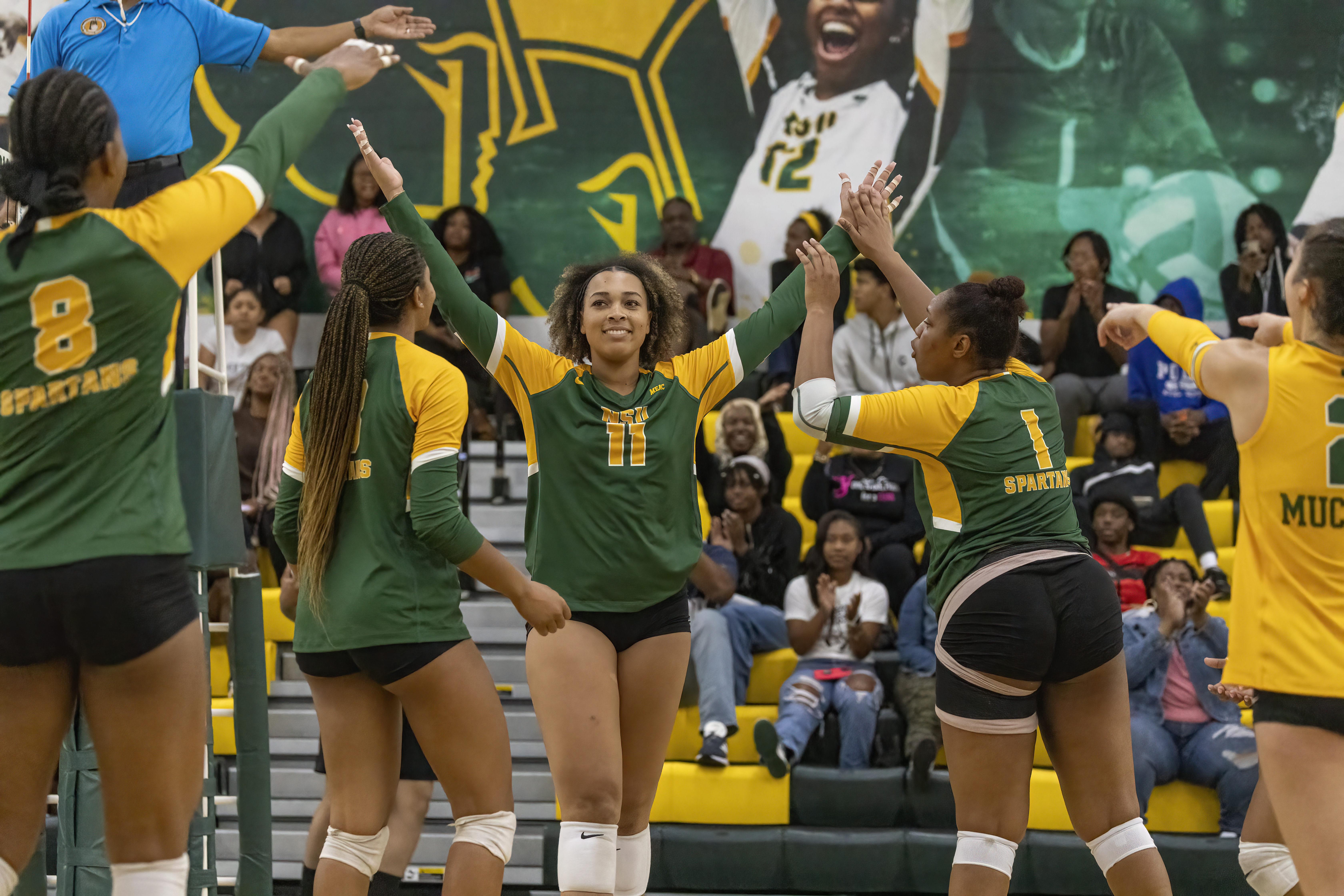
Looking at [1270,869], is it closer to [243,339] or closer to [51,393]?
[51,393]

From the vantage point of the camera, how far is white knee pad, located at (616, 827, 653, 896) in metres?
3.90

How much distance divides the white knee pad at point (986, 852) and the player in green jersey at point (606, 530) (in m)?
0.88

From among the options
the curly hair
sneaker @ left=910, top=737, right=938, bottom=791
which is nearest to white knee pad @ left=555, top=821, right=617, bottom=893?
the curly hair

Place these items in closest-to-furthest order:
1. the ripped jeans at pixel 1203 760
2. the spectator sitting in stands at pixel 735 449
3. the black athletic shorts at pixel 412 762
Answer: the black athletic shorts at pixel 412 762, the ripped jeans at pixel 1203 760, the spectator sitting in stands at pixel 735 449

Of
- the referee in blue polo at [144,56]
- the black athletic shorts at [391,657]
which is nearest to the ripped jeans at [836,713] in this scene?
Result: the black athletic shorts at [391,657]

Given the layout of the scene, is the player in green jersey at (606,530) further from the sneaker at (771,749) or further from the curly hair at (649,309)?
the sneaker at (771,749)

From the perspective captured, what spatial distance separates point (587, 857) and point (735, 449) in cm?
493

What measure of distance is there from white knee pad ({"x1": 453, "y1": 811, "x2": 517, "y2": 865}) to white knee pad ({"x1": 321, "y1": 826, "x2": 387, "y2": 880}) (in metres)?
0.24

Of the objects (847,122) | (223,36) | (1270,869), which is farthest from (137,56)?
(847,122)

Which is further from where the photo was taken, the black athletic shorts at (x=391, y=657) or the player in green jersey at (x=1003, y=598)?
the player in green jersey at (x=1003, y=598)

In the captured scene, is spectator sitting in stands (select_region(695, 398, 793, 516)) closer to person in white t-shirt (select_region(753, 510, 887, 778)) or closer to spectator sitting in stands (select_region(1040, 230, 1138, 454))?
person in white t-shirt (select_region(753, 510, 887, 778))

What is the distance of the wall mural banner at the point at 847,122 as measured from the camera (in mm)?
10570

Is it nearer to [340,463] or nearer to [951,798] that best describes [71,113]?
[340,463]

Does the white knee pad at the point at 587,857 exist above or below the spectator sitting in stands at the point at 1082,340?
below
